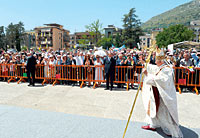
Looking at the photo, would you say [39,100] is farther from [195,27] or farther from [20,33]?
[195,27]

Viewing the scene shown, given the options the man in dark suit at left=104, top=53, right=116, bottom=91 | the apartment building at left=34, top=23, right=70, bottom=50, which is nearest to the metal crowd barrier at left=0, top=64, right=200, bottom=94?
the man in dark suit at left=104, top=53, right=116, bottom=91

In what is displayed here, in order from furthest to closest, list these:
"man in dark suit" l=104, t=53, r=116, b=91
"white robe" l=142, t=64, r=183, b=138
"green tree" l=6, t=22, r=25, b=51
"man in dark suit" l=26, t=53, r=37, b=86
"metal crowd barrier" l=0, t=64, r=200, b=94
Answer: "green tree" l=6, t=22, r=25, b=51, "man in dark suit" l=26, t=53, r=37, b=86, "man in dark suit" l=104, t=53, r=116, b=91, "metal crowd barrier" l=0, t=64, r=200, b=94, "white robe" l=142, t=64, r=183, b=138

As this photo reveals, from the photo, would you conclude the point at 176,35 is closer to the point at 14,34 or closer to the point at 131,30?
the point at 131,30

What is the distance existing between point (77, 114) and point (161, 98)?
2.48m

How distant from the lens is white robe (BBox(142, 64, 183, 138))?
330cm

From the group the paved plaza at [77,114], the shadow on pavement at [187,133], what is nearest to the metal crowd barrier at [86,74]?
the paved plaza at [77,114]

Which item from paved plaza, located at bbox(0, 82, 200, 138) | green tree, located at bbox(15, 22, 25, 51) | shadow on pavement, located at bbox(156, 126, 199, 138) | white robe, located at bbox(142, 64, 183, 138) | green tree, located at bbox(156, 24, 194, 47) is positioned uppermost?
green tree, located at bbox(15, 22, 25, 51)

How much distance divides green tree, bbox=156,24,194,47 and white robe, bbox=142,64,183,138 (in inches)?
2175

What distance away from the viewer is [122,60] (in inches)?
318

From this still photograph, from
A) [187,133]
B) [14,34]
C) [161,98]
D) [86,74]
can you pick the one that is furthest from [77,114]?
[14,34]

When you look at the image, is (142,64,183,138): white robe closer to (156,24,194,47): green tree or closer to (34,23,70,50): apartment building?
(156,24,194,47): green tree

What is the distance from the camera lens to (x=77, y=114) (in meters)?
4.75

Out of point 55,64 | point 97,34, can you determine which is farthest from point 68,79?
point 97,34

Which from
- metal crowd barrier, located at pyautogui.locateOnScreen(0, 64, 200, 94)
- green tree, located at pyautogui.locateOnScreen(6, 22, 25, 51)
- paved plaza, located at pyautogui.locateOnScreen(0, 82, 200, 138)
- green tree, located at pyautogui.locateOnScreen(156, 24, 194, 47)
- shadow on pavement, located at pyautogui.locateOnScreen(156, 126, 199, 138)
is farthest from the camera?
green tree, located at pyautogui.locateOnScreen(6, 22, 25, 51)
